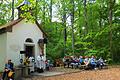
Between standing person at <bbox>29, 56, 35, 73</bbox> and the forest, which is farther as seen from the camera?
the forest

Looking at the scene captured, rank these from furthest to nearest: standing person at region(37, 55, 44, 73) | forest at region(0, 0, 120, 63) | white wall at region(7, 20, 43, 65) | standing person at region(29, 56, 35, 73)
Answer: forest at region(0, 0, 120, 63)
standing person at region(37, 55, 44, 73)
standing person at region(29, 56, 35, 73)
white wall at region(7, 20, 43, 65)

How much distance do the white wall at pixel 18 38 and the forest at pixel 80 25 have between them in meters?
4.02

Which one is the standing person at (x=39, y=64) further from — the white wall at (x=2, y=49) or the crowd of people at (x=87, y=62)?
the crowd of people at (x=87, y=62)

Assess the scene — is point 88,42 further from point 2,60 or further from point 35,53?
point 2,60

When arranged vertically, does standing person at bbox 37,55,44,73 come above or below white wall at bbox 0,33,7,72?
below

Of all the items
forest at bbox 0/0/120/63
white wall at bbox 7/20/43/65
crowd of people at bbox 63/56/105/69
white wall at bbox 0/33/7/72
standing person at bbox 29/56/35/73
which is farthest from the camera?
forest at bbox 0/0/120/63

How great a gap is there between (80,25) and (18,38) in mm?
17881

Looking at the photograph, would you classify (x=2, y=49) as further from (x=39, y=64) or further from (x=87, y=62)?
(x=87, y=62)

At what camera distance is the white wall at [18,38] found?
21594 millimetres

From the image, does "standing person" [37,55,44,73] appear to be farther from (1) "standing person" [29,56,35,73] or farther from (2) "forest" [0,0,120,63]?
(2) "forest" [0,0,120,63]

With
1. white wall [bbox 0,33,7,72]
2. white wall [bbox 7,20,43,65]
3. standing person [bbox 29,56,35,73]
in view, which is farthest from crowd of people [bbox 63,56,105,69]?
white wall [bbox 0,33,7,72]

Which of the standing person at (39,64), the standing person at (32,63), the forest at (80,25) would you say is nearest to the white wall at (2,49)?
the standing person at (32,63)

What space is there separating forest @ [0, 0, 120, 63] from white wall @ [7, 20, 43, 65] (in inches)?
158

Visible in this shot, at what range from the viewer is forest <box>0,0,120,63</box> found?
1210 inches
